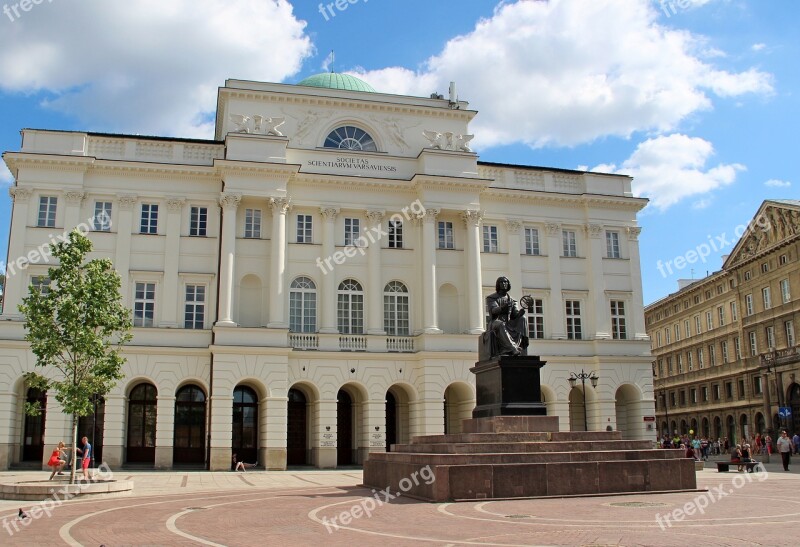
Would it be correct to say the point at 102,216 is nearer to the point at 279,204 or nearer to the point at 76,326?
the point at 279,204

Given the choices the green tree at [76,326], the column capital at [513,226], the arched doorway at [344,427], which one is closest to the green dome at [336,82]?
the column capital at [513,226]

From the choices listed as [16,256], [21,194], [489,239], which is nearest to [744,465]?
[489,239]

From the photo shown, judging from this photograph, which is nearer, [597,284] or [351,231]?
[351,231]

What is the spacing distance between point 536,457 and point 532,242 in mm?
27177

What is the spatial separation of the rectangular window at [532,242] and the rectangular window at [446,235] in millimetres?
4534

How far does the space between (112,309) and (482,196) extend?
24013 mm

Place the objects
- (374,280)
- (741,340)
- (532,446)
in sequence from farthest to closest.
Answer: (741,340) → (374,280) → (532,446)

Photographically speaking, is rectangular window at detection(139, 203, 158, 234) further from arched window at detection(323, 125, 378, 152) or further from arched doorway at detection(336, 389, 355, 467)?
arched doorway at detection(336, 389, 355, 467)

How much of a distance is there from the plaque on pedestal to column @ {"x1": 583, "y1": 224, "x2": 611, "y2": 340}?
77.2 feet

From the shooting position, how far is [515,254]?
43.1 meters

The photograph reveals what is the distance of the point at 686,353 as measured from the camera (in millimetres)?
78000

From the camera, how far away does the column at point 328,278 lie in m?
39.4

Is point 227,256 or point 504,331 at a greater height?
point 227,256

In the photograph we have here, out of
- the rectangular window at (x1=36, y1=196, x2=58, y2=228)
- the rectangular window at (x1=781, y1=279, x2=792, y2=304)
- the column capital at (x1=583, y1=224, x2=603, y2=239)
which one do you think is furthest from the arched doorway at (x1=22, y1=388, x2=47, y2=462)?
the rectangular window at (x1=781, y1=279, x2=792, y2=304)
